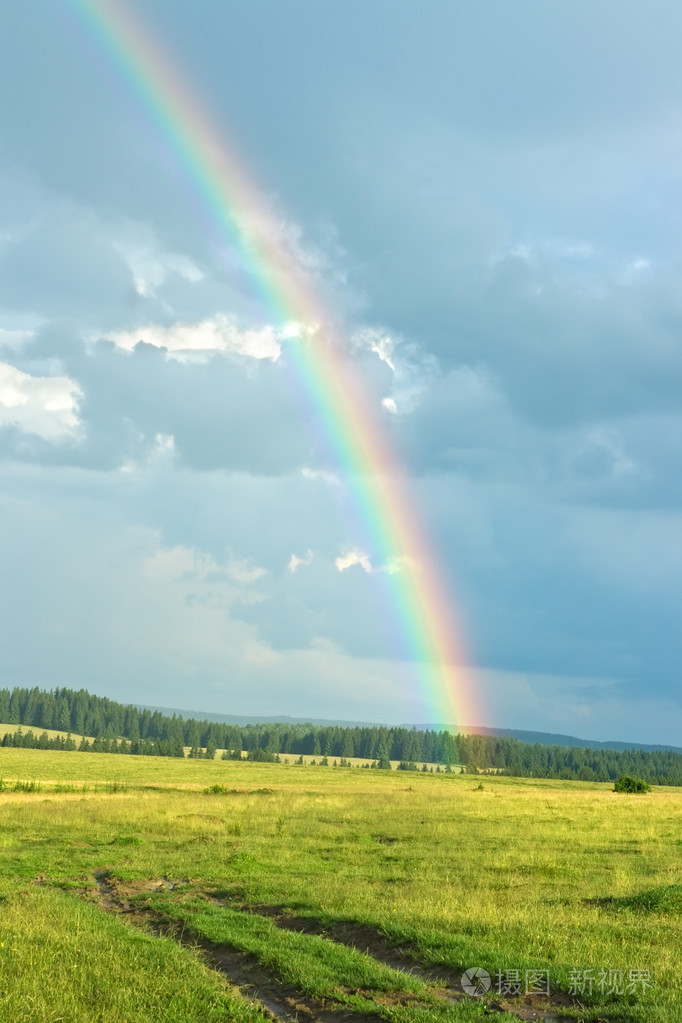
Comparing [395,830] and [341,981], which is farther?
[395,830]

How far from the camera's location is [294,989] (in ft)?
35.0

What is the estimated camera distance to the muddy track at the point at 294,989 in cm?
971

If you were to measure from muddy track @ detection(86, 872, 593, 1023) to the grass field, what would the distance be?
0.04 m

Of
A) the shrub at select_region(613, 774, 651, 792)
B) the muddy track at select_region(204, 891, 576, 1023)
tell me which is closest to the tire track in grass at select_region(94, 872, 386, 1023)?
the muddy track at select_region(204, 891, 576, 1023)

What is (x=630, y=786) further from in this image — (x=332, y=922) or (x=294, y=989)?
(x=294, y=989)

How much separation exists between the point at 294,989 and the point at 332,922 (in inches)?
158

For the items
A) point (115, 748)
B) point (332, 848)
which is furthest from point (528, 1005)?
point (115, 748)

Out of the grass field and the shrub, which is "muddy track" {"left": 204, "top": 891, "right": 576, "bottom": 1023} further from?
the shrub

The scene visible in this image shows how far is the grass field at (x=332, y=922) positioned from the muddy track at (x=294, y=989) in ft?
0.14

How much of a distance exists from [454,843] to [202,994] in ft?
63.5

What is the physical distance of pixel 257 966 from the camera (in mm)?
11773

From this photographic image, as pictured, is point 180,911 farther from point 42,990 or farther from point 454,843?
point 454,843

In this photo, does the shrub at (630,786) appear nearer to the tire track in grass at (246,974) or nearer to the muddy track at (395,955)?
the muddy track at (395,955)

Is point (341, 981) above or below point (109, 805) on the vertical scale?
above
